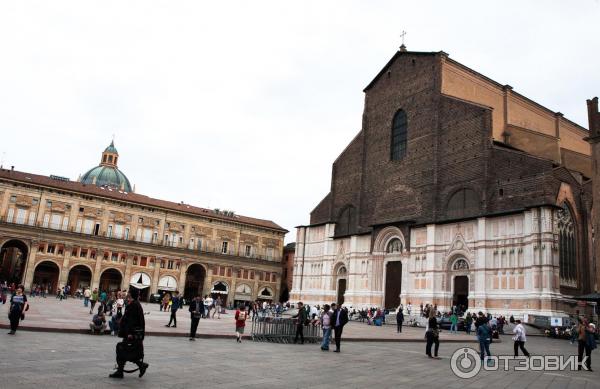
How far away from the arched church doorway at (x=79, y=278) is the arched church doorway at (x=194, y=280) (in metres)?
11.8

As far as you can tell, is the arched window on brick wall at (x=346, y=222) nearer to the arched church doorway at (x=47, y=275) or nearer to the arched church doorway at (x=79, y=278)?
the arched church doorway at (x=79, y=278)

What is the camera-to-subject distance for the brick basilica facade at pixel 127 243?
179ft

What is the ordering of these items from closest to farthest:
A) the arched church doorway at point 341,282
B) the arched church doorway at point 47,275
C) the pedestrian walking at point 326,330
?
the pedestrian walking at point 326,330
the arched church doorway at point 341,282
the arched church doorway at point 47,275

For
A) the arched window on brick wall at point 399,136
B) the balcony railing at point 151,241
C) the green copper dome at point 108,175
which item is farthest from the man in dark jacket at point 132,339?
the green copper dome at point 108,175

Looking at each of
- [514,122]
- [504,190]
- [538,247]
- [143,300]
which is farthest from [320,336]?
[143,300]

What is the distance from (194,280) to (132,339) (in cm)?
5852

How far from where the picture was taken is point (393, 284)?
42.4 m

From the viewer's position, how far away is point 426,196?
4088cm

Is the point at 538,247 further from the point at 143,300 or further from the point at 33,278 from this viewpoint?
the point at 33,278

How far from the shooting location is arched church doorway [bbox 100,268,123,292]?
59.3 meters

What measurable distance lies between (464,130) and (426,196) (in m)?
5.95
